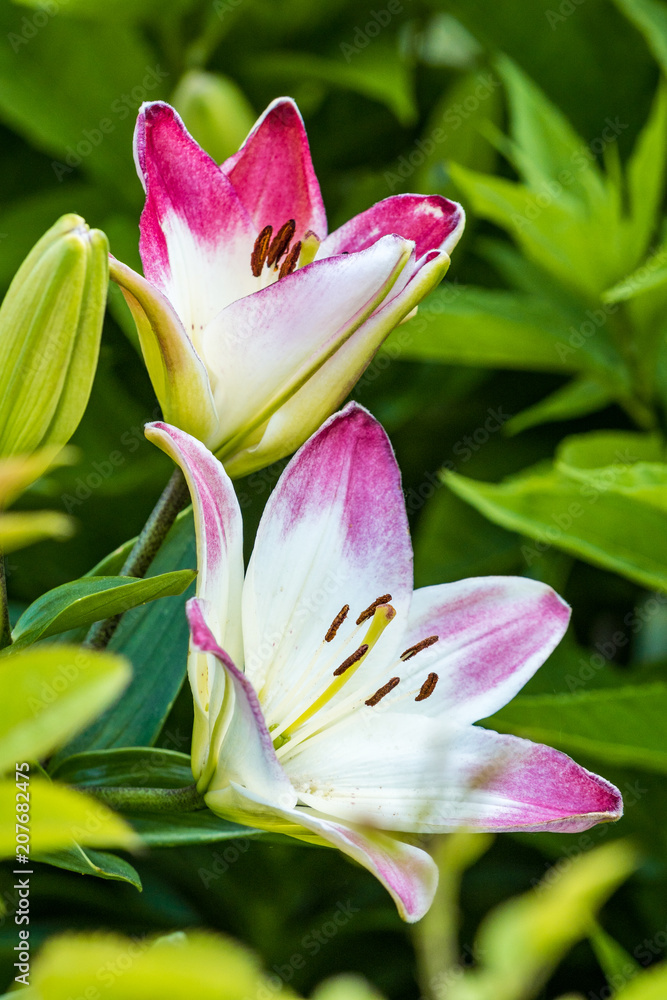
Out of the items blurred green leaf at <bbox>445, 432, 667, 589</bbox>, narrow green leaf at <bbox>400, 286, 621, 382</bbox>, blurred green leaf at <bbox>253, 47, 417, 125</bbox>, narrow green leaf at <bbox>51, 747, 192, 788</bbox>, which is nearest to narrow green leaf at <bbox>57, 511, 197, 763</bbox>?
narrow green leaf at <bbox>51, 747, 192, 788</bbox>

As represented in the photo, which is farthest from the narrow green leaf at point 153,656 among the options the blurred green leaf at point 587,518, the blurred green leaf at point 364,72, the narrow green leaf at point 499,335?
the blurred green leaf at point 364,72

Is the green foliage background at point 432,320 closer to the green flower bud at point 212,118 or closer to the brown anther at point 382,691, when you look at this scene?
the green flower bud at point 212,118

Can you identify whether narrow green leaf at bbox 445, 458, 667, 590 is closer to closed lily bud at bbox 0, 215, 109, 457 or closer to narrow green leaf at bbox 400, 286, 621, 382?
narrow green leaf at bbox 400, 286, 621, 382

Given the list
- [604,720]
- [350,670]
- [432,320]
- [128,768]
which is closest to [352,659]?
[350,670]

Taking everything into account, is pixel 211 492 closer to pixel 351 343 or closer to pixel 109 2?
pixel 351 343

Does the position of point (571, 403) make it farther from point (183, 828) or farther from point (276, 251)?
point (183, 828)

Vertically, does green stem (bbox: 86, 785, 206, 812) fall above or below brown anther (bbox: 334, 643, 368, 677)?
above
